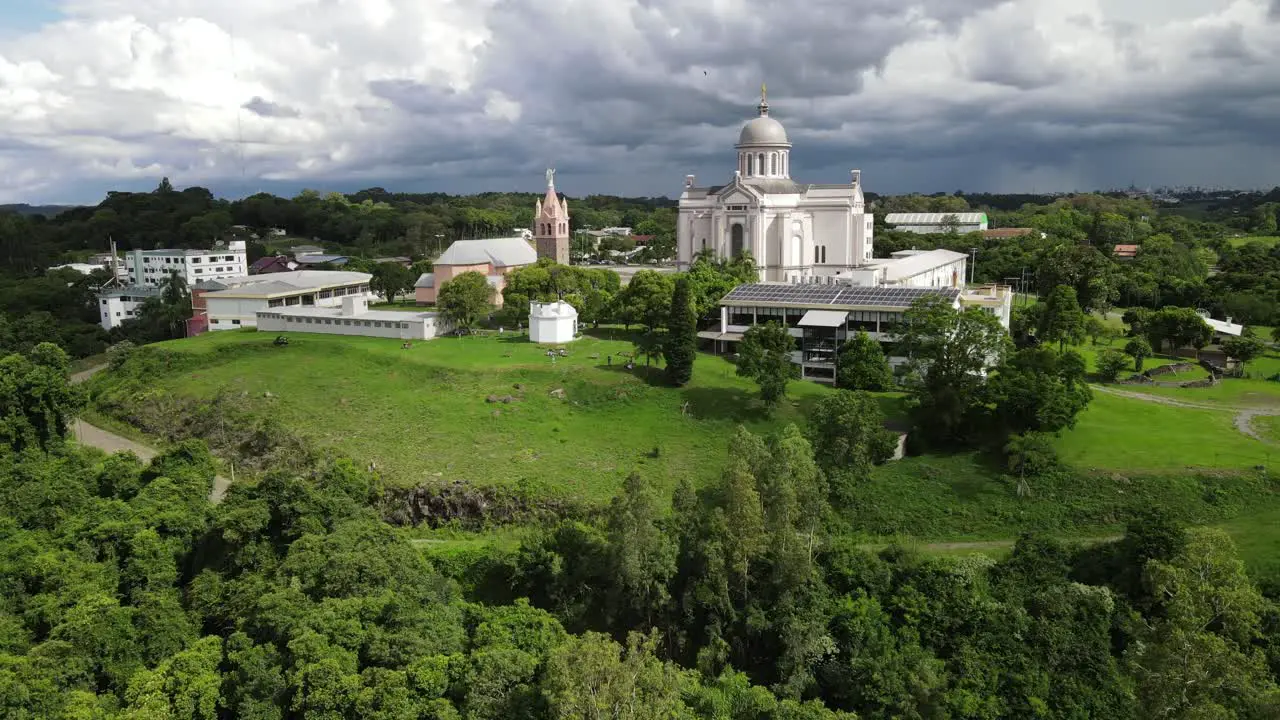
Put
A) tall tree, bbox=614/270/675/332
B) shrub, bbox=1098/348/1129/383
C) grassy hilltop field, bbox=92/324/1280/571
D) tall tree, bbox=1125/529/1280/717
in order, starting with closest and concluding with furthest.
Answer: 1. tall tree, bbox=1125/529/1280/717
2. grassy hilltop field, bbox=92/324/1280/571
3. shrub, bbox=1098/348/1129/383
4. tall tree, bbox=614/270/675/332

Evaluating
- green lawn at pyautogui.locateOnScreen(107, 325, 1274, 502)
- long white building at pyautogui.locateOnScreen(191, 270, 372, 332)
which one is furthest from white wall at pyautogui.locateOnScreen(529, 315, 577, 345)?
long white building at pyautogui.locateOnScreen(191, 270, 372, 332)

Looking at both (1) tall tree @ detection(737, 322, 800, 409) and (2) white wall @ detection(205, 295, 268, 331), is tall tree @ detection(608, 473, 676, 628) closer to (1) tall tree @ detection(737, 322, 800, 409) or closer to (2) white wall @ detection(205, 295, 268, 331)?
(1) tall tree @ detection(737, 322, 800, 409)

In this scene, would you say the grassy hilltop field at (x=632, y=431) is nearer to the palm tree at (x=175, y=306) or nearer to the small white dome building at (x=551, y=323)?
the small white dome building at (x=551, y=323)

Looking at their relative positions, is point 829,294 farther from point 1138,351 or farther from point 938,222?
point 938,222

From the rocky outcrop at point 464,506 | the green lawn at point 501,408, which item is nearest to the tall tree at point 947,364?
the green lawn at point 501,408

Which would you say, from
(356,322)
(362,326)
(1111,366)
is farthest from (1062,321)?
(356,322)
